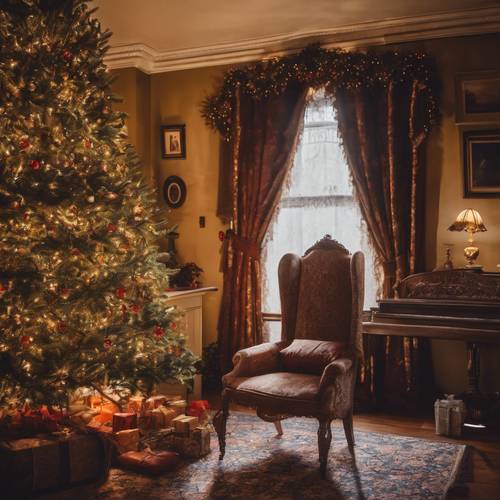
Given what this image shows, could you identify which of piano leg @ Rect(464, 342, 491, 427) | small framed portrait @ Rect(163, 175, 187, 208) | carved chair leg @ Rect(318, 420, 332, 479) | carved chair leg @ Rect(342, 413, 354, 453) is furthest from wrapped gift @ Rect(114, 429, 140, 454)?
small framed portrait @ Rect(163, 175, 187, 208)

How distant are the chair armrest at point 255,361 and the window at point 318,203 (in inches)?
54.8

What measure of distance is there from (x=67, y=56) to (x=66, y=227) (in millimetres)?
979

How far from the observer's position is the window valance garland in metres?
4.59

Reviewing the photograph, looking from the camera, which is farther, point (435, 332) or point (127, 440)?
point (435, 332)

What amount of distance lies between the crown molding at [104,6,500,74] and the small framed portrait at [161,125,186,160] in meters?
0.53

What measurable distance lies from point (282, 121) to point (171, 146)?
1.11 metres

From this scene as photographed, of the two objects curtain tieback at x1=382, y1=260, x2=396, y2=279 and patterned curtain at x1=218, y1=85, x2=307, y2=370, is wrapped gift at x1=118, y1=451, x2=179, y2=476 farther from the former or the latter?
curtain tieback at x1=382, y1=260, x2=396, y2=279

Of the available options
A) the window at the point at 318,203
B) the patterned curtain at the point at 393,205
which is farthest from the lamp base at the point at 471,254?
the window at the point at 318,203

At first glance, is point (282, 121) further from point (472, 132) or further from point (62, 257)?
point (62, 257)

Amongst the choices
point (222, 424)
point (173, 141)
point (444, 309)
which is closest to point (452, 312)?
point (444, 309)

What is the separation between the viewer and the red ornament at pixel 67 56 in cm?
349

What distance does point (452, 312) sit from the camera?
3.96 m

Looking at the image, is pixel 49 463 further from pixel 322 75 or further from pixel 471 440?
pixel 322 75

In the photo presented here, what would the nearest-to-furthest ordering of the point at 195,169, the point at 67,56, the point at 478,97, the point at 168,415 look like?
the point at 67,56
the point at 168,415
the point at 478,97
the point at 195,169
